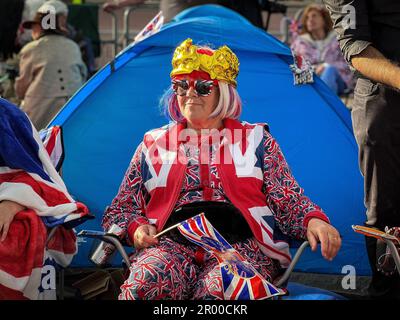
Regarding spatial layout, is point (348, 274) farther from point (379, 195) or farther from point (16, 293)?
point (16, 293)

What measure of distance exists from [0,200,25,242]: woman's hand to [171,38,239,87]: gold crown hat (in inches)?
33.8

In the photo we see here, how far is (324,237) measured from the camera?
3457 millimetres

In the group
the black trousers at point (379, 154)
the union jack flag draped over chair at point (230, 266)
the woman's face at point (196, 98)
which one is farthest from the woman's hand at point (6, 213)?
the black trousers at point (379, 154)

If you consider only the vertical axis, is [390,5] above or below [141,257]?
→ above

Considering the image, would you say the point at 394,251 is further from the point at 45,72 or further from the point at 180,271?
the point at 45,72

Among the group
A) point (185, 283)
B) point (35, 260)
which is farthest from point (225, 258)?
point (35, 260)

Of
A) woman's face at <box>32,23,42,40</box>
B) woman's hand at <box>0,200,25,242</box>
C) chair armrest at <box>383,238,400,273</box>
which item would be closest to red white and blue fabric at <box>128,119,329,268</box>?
chair armrest at <box>383,238,400,273</box>

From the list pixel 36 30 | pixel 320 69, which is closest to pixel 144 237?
pixel 36 30

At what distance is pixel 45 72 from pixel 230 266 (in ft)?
12.5

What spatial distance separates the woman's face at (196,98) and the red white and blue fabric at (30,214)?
0.58m
